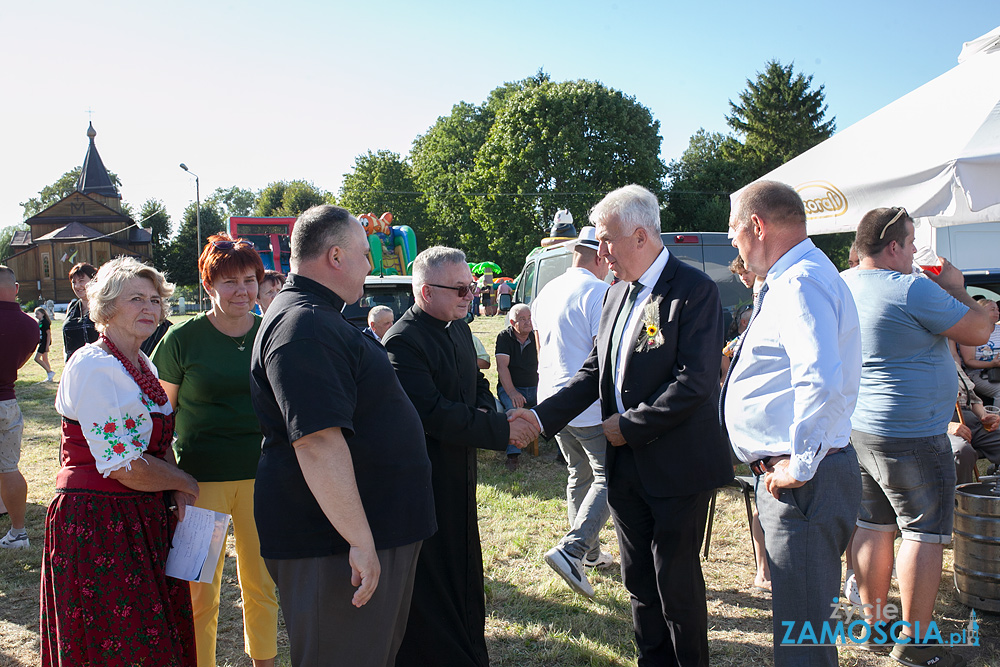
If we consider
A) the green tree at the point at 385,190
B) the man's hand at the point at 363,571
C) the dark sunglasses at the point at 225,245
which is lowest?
the man's hand at the point at 363,571

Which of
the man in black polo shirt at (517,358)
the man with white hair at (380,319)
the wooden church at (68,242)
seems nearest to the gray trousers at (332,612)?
the man with white hair at (380,319)

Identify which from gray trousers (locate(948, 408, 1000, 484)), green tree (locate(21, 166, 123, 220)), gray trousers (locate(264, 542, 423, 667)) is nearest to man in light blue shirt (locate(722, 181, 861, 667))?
gray trousers (locate(264, 542, 423, 667))

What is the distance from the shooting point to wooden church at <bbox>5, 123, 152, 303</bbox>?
64.1 meters

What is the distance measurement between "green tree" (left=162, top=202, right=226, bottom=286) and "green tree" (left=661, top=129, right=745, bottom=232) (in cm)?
3980

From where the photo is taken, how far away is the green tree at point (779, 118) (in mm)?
42094

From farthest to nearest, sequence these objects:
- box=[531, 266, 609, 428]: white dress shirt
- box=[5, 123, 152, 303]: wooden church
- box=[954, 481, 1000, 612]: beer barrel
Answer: box=[5, 123, 152, 303]: wooden church
box=[531, 266, 609, 428]: white dress shirt
box=[954, 481, 1000, 612]: beer barrel

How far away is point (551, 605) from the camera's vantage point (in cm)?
420

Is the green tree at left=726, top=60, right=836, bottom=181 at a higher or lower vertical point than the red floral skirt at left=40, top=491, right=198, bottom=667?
higher

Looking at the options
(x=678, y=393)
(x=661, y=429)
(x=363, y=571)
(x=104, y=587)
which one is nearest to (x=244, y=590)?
(x=104, y=587)

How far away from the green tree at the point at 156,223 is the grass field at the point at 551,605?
6763cm

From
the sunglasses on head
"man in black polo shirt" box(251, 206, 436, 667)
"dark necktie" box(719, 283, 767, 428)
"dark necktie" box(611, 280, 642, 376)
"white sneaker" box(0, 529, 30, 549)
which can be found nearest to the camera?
"man in black polo shirt" box(251, 206, 436, 667)

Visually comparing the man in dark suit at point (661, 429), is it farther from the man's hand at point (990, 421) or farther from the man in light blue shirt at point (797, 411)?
the man's hand at point (990, 421)

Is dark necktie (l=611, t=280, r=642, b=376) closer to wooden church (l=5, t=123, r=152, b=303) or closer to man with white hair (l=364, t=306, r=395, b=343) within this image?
man with white hair (l=364, t=306, r=395, b=343)

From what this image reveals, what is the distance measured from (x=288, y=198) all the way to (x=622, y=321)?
65.7m
